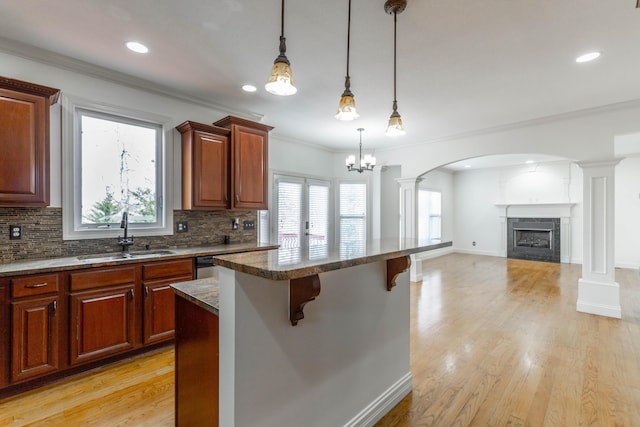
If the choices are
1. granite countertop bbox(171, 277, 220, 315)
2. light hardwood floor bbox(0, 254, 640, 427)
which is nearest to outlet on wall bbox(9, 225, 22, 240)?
light hardwood floor bbox(0, 254, 640, 427)

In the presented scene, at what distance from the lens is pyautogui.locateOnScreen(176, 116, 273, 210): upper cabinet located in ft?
11.1

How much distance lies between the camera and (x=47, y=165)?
2.51 m

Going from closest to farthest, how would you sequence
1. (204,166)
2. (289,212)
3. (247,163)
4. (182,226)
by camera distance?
(204,166), (182,226), (247,163), (289,212)

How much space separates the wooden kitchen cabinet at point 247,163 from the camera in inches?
143

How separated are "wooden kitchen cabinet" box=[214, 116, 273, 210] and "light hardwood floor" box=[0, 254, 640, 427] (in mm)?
1891

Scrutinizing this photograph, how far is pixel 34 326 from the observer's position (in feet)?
7.26

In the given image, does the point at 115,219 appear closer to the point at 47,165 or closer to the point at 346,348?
the point at 47,165

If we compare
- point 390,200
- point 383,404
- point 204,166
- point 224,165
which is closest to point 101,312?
point 204,166

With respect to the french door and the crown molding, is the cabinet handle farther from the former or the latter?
Answer: the french door

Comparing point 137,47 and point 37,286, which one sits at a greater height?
point 137,47

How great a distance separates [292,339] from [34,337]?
7.08 feet

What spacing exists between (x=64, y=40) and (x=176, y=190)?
1.60m

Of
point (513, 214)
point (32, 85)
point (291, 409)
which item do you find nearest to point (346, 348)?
point (291, 409)

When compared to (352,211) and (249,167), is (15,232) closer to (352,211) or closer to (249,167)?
(249,167)
